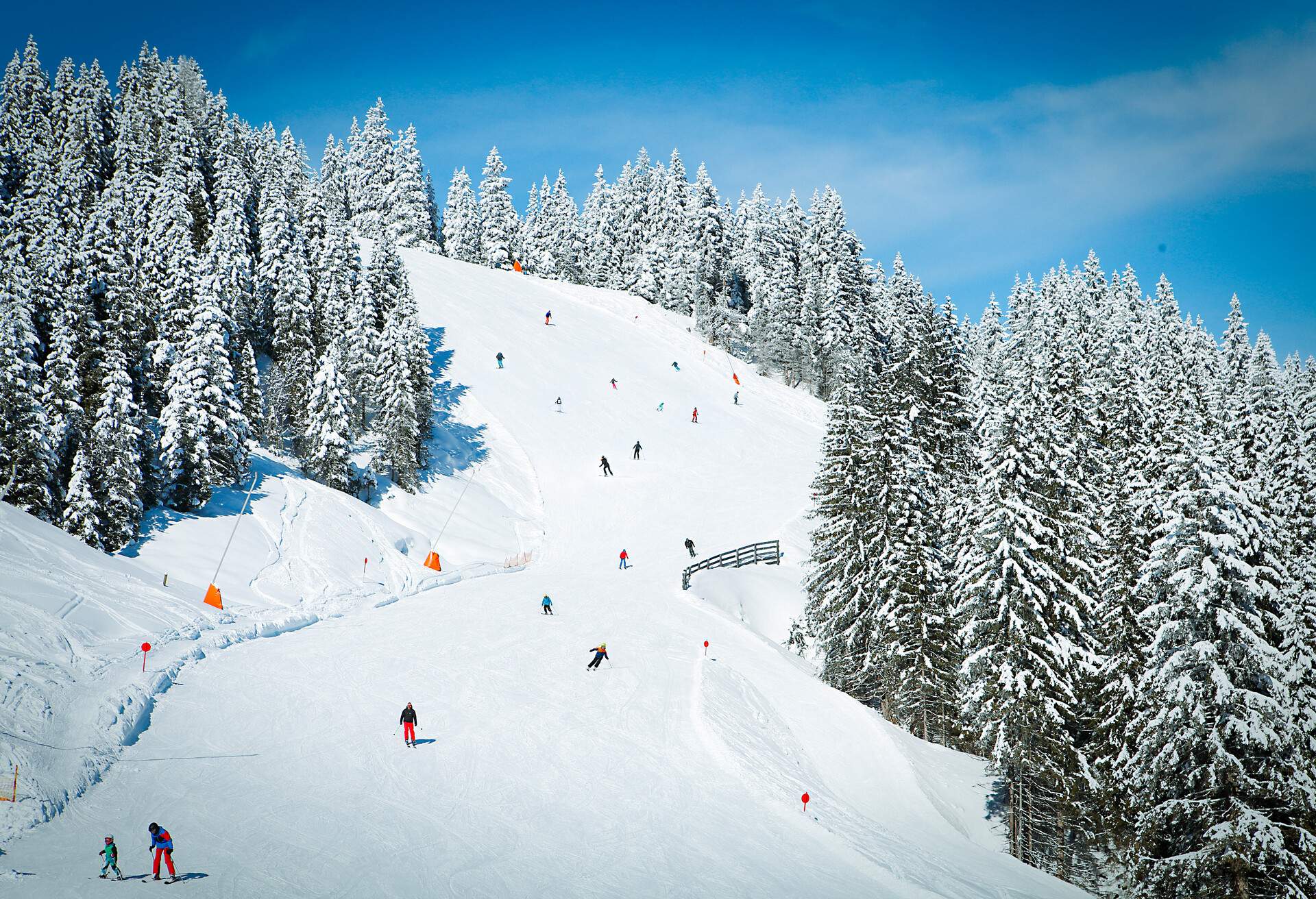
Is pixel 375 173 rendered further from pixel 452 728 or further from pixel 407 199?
pixel 452 728

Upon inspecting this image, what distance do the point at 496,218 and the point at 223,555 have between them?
2869 inches

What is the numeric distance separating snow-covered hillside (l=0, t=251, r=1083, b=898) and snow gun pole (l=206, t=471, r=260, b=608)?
0.42 metres

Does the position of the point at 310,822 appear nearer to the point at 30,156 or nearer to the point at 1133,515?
the point at 1133,515

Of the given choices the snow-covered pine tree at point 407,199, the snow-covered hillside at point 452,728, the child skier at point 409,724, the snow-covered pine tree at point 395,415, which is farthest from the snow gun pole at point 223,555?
the snow-covered pine tree at point 407,199

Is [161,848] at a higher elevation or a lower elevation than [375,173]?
lower

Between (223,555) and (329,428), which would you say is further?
(329,428)

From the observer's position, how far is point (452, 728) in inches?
754

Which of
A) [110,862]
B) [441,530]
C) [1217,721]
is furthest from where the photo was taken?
[441,530]

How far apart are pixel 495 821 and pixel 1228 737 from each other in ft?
50.8

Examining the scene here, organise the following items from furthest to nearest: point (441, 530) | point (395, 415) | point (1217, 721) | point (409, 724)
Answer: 1. point (395, 415)
2. point (441, 530)
3. point (409, 724)
4. point (1217, 721)

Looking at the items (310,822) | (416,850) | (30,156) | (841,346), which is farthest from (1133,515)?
(30,156)

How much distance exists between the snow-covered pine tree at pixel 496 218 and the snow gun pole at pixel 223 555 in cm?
5938

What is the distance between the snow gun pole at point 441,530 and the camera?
36.6m


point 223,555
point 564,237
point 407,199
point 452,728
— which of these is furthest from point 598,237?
point 452,728
